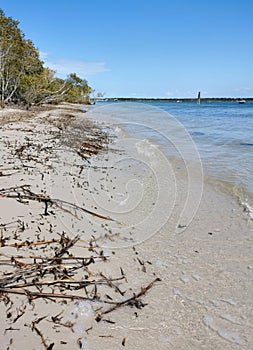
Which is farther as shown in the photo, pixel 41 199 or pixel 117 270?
pixel 41 199

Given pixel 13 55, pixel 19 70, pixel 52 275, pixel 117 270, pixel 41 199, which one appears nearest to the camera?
pixel 52 275

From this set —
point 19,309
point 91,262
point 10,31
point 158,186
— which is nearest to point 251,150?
point 158,186

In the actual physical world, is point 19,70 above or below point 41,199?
above

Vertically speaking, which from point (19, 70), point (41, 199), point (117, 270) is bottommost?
point (117, 270)

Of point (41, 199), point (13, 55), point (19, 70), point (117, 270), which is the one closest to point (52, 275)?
point (117, 270)

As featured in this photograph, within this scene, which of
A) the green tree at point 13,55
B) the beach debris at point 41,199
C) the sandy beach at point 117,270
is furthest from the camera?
the green tree at point 13,55

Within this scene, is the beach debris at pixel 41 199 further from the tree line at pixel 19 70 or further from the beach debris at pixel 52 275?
the tree line at pixel 19 70

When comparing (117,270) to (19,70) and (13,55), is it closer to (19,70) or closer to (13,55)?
(13,55)

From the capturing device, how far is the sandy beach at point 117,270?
1.75 metres

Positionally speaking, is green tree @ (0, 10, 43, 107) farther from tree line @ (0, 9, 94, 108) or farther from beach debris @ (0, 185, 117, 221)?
beach debris @ (0, 185, 117, 221)

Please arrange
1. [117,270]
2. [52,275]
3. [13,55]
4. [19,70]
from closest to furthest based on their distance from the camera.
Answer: [52,275]
[117,270]
[13,55]
[19,70]

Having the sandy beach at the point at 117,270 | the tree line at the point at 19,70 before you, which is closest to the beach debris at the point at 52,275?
the sandy beach at the point at 117,270

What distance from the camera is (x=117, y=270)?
2.43m

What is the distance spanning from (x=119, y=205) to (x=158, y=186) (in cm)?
131
